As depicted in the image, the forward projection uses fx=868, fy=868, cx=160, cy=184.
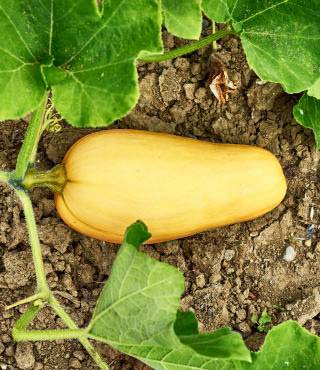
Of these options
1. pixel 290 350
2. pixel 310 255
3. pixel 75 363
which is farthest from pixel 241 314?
pixel 75 363

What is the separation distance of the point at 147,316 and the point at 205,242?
2.24 ft

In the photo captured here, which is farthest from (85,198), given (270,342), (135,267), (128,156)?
(270,342)

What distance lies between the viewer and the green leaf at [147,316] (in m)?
1.87

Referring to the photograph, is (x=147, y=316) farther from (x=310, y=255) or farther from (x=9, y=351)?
(x=310, y=255)

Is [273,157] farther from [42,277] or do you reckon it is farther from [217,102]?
[42,277]

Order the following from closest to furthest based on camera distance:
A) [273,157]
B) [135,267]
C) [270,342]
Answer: [135,267] < [270,342] < [273,157]

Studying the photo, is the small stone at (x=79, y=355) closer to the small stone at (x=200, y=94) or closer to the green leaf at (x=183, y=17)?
the small stone at (x=200, y=94)

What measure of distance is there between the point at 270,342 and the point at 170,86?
2.70 feet

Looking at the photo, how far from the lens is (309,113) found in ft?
8.16

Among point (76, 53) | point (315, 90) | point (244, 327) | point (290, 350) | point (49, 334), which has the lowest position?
point (244, 327)

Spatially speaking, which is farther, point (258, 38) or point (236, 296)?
point (236, 296)

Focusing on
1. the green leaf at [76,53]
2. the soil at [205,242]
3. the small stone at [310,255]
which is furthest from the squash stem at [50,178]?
the small stone at [310,255]

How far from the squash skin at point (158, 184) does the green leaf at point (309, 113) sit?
17 centimetres

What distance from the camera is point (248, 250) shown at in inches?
101
